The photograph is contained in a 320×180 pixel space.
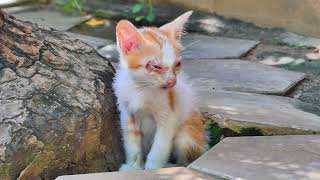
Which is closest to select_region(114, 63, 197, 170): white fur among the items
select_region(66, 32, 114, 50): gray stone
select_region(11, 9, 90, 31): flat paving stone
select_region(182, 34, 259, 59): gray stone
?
select_region(182, 34, 259, 59): gray stone

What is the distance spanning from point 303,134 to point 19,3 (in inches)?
180

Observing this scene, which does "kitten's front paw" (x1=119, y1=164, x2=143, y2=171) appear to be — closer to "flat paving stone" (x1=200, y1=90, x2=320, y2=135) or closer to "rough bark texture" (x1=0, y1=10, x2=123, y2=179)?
"rough bark texture" (x1=0, y1=10, x2=123, y2=179)

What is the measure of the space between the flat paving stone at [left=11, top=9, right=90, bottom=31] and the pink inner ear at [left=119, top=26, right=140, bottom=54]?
3070 millimetres

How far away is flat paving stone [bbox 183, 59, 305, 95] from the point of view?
14.2ft

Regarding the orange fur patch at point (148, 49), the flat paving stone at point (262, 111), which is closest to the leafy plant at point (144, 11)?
the flat paving stone at point (262, 111)

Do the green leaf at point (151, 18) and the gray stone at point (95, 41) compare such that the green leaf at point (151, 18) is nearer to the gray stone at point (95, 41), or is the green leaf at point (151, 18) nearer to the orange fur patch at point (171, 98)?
the gray stone at point (95, 41)

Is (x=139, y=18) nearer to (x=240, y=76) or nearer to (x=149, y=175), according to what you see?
(x=240, y=76)

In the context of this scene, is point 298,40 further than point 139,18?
No

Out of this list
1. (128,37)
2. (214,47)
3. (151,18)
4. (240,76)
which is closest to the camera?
(128,37)

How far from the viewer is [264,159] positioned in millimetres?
2973

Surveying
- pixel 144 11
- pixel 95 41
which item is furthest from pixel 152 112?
pixel 144 11

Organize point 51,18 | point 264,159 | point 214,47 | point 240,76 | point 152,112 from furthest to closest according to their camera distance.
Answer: point 51,18
point 214,47
point 240,76
point 152,112
point 264,159

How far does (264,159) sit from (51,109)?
1.13 m

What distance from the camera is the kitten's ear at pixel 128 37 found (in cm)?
306
